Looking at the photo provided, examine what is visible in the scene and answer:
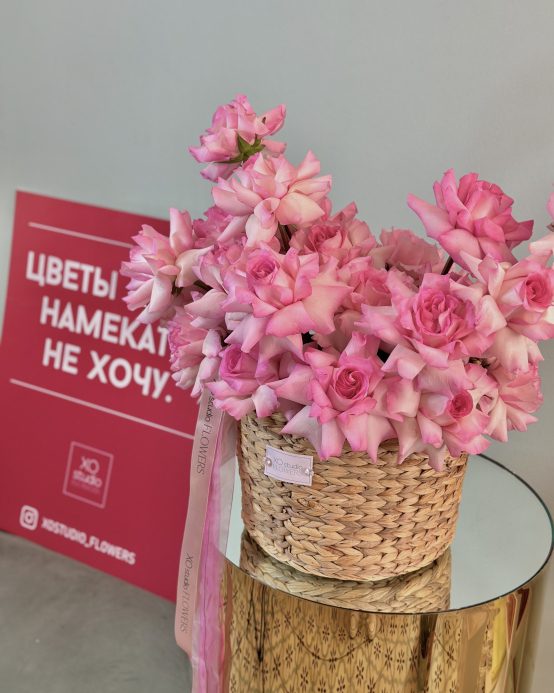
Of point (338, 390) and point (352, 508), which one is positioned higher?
point (338, 390)

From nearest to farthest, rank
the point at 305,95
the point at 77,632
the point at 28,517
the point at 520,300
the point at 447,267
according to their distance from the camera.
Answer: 1. the point at 520,300
2. the point at 447,267
3. the point at 305,95
4. the point at 77,632
5. the point at 28,517

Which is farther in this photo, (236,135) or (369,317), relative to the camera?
(236,135)

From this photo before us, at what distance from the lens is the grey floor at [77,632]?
3.90 feet

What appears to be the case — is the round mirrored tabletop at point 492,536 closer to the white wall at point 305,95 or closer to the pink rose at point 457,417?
the white wall at point 305,95

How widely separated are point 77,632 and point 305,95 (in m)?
1.06

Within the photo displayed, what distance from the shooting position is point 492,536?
0.85 m

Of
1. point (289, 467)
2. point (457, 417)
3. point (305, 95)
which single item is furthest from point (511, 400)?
point (305, 95)

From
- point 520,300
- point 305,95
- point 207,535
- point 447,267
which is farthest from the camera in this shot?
point 305,95

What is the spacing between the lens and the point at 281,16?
102cm

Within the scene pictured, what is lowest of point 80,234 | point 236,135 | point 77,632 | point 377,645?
point 77,632

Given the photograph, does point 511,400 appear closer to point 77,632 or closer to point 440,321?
point 440,321

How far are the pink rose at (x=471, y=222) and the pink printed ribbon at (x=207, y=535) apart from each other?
1.05 feet

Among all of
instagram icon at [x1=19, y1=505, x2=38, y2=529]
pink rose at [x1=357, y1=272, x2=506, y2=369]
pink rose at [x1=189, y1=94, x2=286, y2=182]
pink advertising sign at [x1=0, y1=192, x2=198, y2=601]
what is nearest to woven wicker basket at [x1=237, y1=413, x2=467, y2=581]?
pink rose at [x1=357, y1=272, x2=506, y2=369]

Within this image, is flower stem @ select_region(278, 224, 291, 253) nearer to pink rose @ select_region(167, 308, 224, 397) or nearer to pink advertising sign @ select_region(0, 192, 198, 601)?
pink rose @ select_region(167, 308, 224, 397)
